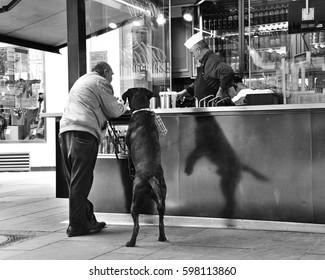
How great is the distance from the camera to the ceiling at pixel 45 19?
9.64 metres

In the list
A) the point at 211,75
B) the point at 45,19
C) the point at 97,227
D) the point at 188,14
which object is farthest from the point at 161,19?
the point at 97,227

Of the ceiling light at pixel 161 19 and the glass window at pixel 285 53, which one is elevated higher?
the ceiling light at pixel 161 19

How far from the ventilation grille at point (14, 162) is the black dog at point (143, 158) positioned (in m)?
11.5

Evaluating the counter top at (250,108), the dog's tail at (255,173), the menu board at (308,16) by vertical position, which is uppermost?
the menu board at (308,16)

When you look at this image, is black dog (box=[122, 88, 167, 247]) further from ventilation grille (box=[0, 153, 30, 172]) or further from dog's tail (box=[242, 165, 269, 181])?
ventilation grille (box=[0, 153, 30, 172])

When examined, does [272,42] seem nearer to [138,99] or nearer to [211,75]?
[211,75]

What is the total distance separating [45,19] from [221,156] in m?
5.32

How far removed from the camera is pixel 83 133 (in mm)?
7484

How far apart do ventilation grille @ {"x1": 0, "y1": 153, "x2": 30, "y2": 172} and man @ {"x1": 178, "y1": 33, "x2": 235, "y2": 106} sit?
33.5 ft

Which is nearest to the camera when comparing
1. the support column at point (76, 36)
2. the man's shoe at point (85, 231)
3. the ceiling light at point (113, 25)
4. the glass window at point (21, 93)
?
the man's shoe at point (85, 231)

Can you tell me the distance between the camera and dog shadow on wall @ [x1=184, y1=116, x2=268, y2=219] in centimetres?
769

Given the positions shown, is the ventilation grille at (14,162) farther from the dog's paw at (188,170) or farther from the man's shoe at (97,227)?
the dog's paw at (188,170)

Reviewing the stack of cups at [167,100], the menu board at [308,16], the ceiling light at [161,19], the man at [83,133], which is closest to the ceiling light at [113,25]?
the ceiling light at [161,19]

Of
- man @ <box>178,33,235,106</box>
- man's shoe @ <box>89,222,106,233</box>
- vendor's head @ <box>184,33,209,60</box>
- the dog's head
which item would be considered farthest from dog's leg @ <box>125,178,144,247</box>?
vendor's head @ <box>184,33,209,60</box>
